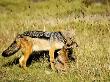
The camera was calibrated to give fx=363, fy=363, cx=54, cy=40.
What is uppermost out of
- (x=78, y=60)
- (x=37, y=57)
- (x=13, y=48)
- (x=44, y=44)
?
(x=44, y=44)

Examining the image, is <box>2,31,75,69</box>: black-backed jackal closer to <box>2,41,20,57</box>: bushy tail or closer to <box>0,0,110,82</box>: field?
<box>2,41,20,57</box>: bushy tail

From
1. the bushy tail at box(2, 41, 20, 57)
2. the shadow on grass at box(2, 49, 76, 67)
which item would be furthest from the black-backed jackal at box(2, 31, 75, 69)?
the shadow on grass at box(2, 49, 76, 67)

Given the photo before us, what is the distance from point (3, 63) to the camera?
10508 millimetres

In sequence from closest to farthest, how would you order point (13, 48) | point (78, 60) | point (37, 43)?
point (78, 60) < point (37, 43) < point (13, 48)

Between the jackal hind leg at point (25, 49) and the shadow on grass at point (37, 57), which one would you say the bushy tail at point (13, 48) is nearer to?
the jackal hind leg at point (25, 49)

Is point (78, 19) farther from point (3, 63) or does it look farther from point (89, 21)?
point (3, 63)

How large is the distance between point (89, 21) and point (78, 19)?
110 centimetres

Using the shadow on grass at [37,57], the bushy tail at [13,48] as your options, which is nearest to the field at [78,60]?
the shadow on grass at [37,57]

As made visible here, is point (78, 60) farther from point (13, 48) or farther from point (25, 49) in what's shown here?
point (13, 48)

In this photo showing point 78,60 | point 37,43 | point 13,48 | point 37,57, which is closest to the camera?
point 78,60

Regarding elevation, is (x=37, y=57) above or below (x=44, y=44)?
below

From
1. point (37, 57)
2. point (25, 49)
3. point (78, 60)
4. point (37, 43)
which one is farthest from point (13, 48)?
point (78, 60)

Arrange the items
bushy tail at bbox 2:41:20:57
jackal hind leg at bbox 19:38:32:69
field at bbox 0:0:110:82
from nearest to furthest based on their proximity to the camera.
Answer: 1. field at bbox 0:0:110:82
2. jackal hind leg at bbox 19:38:32:69
3. bushy tail at bbox 2:41:20:57

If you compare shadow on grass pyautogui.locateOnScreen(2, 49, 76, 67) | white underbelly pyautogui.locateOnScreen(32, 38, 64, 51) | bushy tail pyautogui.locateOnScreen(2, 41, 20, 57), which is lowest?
shadow on grass pyautogui.locateOnScreen(2, 49, 76, 67)
